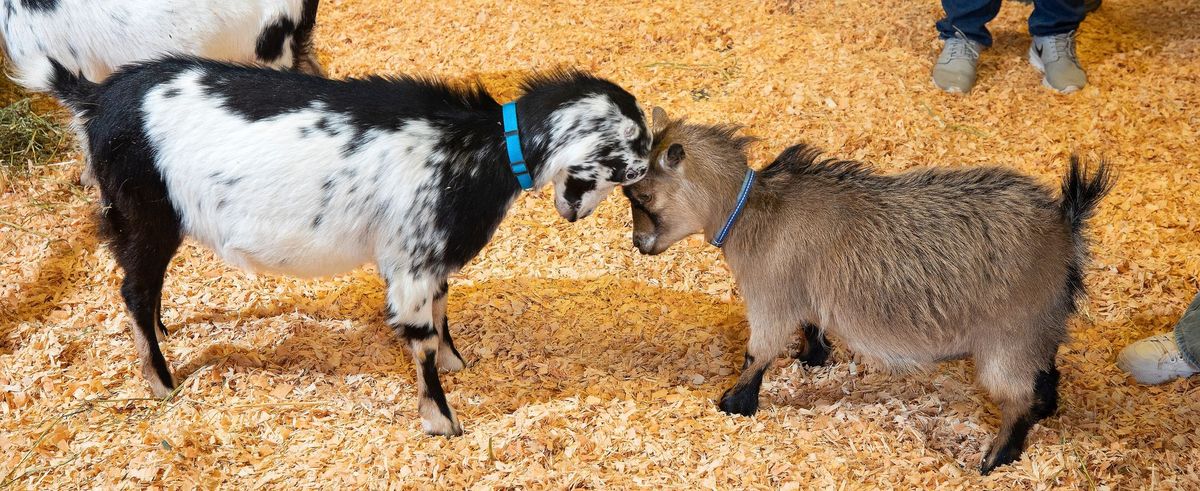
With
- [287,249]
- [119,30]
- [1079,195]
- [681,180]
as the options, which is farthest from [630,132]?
[119,30]

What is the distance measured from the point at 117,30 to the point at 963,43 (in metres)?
4.34

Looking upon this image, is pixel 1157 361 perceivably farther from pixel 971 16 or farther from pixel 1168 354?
pixel 971 16

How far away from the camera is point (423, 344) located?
9.76 ft

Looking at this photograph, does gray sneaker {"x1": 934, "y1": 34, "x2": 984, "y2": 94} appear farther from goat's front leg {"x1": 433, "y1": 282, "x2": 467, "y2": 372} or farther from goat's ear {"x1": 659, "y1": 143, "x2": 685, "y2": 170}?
goat's front leg {"x1": 433, "y1": 282, "x2": 467, "y2": 372}

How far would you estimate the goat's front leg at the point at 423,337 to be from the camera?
2.84m

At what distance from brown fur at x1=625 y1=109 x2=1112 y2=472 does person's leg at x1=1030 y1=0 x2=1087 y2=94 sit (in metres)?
2.45

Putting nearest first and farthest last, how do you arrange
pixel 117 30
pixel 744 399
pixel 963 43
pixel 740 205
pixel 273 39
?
pixel 740 205
pixel 744 399
pixel 117 30
pixel 273 39
pixel 963 43

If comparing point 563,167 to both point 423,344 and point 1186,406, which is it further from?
point 1186,406

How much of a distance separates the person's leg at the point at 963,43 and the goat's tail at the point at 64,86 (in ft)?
13.8

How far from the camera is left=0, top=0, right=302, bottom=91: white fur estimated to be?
3.59 m

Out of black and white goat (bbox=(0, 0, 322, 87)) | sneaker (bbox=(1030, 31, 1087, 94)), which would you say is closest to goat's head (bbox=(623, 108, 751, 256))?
black and white goat (bbox=(0, 0, 322, 87))

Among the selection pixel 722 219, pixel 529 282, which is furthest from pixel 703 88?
pixel 722 219

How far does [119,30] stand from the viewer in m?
3.59

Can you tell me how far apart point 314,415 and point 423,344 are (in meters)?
0.55
